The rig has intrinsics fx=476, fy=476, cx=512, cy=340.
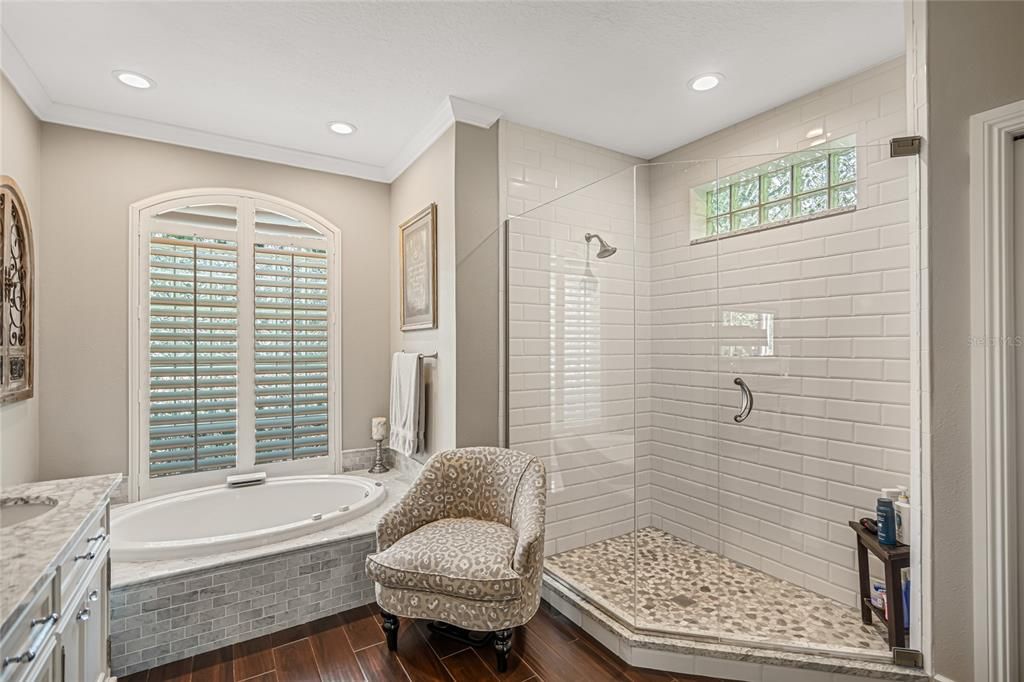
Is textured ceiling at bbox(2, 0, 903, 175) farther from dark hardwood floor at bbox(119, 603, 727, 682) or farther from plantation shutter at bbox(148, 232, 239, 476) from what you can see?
dark hardwood floor at bbox(119, 603, 727, 682)

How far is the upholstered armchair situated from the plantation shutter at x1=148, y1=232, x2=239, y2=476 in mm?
1506

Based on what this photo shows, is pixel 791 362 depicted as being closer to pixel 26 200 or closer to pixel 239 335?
pixel 239 335

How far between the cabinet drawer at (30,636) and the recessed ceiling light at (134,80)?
2.28 metres

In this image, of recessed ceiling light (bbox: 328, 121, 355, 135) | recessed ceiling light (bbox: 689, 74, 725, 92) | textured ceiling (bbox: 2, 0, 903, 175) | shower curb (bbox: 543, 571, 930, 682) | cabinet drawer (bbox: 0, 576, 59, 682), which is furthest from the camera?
recessed ceiling light (bbox: 328, 121, 355, 135)

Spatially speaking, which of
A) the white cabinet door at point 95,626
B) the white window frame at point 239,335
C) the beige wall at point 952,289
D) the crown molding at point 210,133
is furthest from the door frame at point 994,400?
the white window frame at point 239,335

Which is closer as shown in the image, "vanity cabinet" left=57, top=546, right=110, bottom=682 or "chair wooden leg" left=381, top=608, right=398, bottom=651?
"vanity cabinet" left=57, top=546, right=110, bottom=682

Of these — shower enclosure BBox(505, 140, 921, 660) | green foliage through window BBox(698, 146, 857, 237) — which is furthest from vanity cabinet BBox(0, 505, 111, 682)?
green foliage through window BBox(698, 146, 857, 237)

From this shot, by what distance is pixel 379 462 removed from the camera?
11.3 ft

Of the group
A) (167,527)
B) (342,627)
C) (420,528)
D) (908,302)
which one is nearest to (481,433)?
(420,528)

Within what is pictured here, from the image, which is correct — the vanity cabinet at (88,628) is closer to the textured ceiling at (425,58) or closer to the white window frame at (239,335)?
the white window frame at (239,335)

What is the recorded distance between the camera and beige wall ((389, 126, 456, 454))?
2.71 metres

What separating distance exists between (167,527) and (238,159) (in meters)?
2.29

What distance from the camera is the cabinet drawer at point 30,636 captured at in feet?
3.23

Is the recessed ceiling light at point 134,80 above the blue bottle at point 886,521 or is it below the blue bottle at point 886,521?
above
